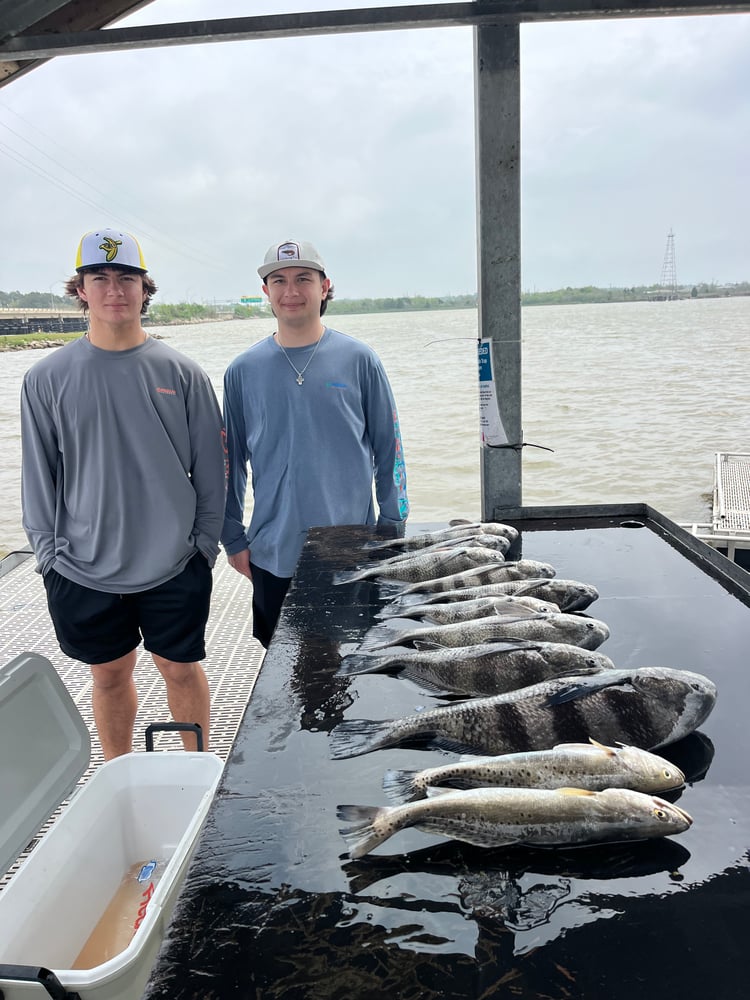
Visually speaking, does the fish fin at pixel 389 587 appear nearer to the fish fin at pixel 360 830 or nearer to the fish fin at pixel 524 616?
the fish fin at pixel 524 616

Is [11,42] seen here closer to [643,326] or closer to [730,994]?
[730,994]

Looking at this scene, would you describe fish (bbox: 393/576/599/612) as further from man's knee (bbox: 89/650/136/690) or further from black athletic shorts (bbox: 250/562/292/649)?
man's knee (bbox: 89/650/136/690)

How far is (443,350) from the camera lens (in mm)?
38219

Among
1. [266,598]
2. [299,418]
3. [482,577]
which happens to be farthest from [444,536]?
[266,598]

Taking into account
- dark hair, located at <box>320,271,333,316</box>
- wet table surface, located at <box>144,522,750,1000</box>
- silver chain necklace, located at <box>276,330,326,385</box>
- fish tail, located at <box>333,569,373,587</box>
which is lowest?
wet table surface, located at <box>144,522,750,1000</box>

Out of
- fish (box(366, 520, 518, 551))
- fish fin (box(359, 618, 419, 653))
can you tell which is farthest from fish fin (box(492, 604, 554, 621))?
fish (box(366, 520, 518, 551))

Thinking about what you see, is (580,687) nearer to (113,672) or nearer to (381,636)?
(381,636)

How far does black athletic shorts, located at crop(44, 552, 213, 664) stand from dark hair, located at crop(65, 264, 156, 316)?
3.71 ft

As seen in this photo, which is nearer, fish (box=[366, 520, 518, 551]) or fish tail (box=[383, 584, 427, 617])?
fish tail (box=[383, 584, 427, 617])

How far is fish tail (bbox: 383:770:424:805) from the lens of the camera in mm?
1367

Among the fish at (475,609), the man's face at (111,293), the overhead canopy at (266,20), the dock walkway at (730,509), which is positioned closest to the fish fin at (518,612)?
the fish at (475,609)

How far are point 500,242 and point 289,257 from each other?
1.21 metres

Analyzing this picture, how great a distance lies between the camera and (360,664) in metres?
1.90

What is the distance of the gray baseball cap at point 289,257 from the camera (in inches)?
122
